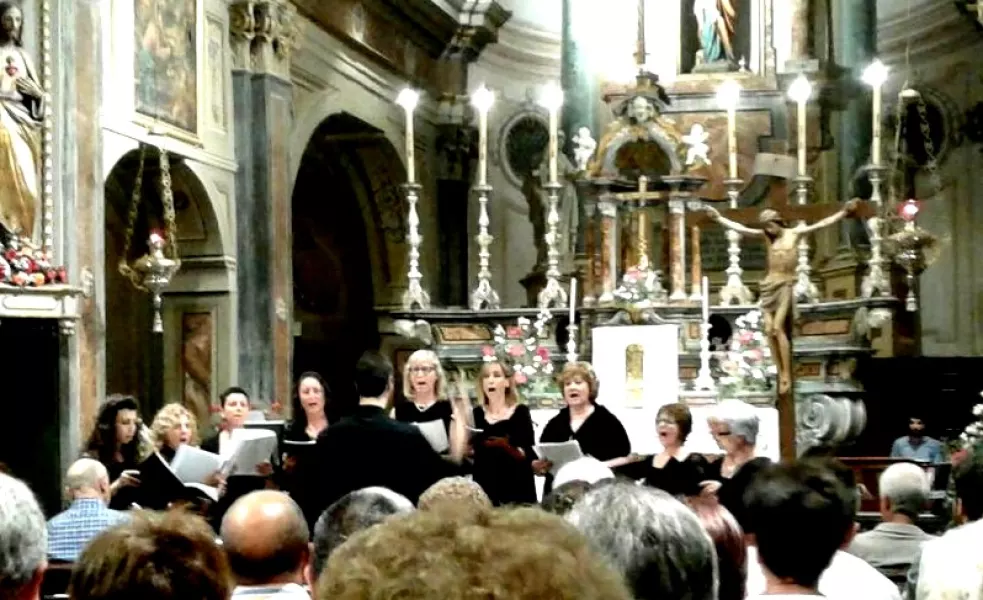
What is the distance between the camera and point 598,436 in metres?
6.47

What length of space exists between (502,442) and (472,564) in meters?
5.03

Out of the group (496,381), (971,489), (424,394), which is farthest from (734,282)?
(971,489)

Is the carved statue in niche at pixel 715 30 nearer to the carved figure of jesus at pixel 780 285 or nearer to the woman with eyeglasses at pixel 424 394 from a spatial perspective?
the carved figure of jesus at pixel 780 285

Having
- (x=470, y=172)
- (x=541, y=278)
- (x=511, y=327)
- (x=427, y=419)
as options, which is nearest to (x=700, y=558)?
(x=427, y=419)

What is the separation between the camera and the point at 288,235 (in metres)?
14.1

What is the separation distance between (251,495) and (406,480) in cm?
199

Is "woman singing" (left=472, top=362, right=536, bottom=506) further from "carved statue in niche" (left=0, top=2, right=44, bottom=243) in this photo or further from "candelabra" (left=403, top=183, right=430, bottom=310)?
"candelabra" (left=403, top=183, right=430, bottom=310)

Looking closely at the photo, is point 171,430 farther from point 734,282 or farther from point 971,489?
point 734,282

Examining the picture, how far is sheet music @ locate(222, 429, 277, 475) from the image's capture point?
620 centimetres

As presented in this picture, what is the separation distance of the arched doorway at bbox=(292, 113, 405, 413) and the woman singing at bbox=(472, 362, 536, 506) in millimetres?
11826

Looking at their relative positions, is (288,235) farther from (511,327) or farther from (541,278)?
(541,278)

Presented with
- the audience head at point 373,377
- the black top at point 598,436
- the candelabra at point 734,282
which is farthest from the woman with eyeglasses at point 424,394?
the candelabra at point 734,282

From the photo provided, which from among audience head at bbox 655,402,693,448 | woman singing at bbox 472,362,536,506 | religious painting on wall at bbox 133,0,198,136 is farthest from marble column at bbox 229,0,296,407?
audience head at bbox 655,402,693,448

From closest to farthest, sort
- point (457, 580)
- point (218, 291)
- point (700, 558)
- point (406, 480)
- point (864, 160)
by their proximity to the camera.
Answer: point (457, 580)
point (700, 558)
point (406, 480)
point (218, 291)
point (864, 160)
